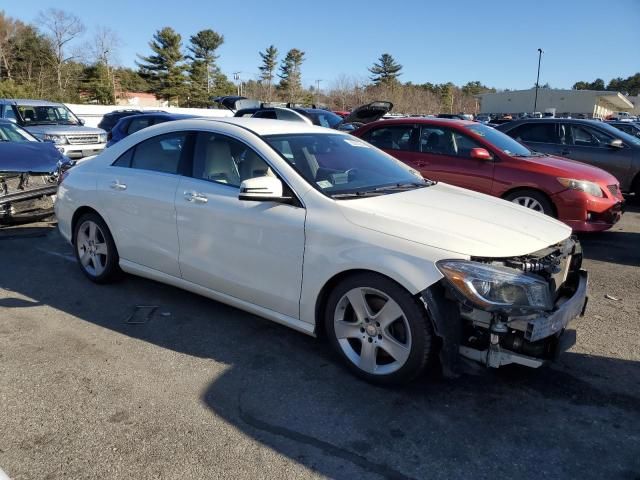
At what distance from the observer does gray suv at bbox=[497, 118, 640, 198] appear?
9688 mm

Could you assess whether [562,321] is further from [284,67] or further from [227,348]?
[284,67]

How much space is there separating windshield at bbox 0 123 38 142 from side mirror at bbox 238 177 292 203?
7126mm

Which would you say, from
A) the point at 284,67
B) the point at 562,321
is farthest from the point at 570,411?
the point at 284,67

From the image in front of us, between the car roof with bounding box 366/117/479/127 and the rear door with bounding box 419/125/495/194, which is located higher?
the car roof with bounding box 366/117/479/127

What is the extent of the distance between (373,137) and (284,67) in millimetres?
78529

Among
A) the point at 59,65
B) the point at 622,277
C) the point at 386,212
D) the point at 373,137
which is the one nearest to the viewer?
the point at 386,212

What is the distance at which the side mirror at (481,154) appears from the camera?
23.4 ft

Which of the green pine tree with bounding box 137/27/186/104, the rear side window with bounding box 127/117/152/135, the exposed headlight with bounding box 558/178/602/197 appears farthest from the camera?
the green pine tree with bounding box 137/27/186/104

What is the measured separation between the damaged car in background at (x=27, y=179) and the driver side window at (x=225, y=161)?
142 inches

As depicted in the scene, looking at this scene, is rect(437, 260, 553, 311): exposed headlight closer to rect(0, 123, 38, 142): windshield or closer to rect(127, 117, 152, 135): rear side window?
rect(0, 123, 38, 142): windshield

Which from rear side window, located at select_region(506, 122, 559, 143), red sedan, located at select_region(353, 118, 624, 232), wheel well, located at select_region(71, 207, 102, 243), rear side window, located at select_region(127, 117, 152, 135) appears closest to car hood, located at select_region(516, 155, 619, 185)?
red sedan, located at select_region(353, 118, 624, 232)

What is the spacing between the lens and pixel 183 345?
3.85 meters

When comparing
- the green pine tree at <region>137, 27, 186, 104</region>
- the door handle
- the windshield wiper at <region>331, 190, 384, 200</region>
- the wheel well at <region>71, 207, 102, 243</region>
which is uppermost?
the green pine tree at <region>137, 27, 186, 104</region>

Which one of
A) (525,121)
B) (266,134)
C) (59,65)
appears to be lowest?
(266,134)
